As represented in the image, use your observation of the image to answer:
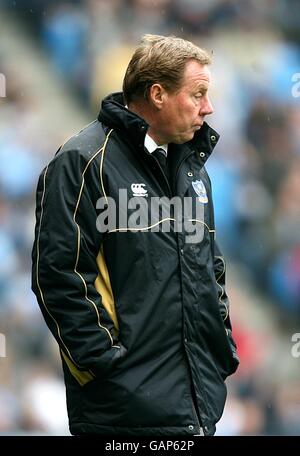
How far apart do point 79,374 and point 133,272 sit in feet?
1.08

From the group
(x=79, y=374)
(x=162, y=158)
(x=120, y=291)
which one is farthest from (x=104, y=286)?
(x=162, y=158)

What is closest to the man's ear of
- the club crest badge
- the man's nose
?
the man's nose

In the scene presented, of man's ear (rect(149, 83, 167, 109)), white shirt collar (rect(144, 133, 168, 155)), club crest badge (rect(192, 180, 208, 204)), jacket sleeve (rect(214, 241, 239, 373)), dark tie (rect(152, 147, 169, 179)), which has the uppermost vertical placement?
man's ear (rect(149, 83, 167, 109))

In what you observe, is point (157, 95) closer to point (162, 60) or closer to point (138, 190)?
point (162, 60)

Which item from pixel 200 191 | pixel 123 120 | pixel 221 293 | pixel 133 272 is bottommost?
pixel 221 293

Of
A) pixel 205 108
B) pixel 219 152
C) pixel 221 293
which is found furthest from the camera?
pixel 219 152

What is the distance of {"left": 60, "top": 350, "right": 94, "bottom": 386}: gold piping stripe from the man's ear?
80cm

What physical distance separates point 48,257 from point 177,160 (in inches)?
21.7

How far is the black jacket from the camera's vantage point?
2.75m

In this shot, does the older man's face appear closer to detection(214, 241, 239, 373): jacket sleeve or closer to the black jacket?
the black jacket

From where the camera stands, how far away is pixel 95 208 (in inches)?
110

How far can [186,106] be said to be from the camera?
9.81 feet
